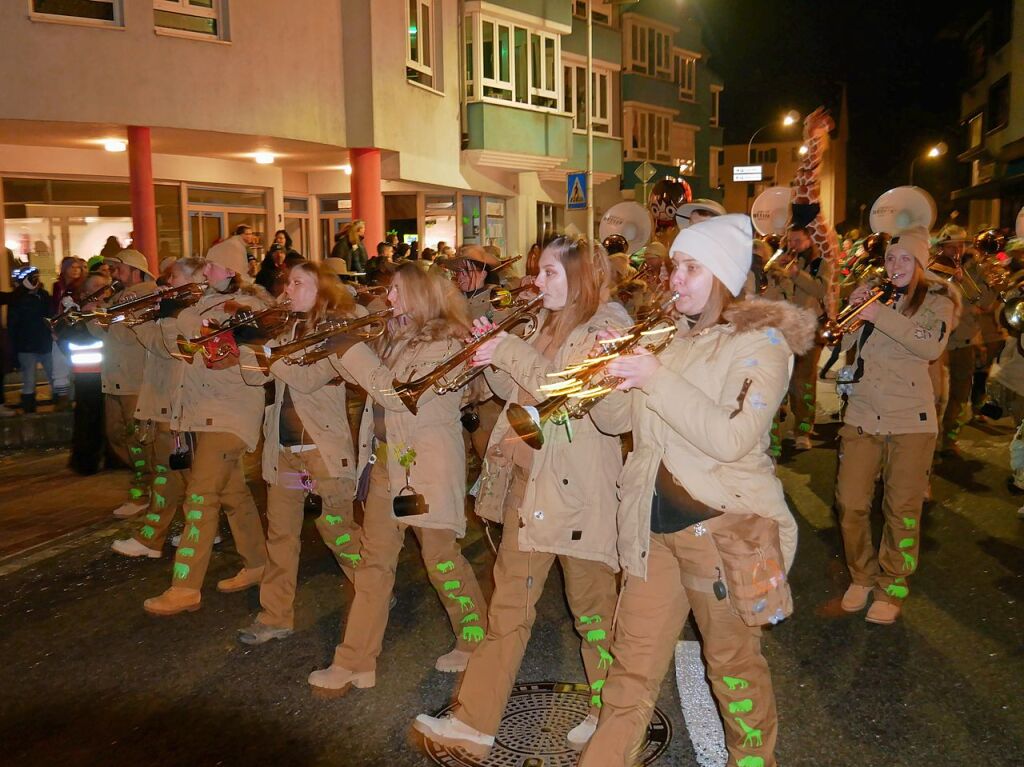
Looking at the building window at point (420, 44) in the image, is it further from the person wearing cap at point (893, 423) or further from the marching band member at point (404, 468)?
the marching band member at point (404, 468)

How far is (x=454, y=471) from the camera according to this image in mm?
4508

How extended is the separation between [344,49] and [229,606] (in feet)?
47.0

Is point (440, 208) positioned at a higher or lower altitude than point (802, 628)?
higher

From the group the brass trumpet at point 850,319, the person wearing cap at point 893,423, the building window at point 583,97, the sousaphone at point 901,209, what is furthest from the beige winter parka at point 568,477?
the building window at point 583,97

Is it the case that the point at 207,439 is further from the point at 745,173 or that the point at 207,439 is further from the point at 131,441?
the point at 745,173

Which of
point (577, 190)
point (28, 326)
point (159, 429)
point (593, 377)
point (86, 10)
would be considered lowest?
point (159, 429)

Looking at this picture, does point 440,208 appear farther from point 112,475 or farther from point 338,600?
point 338,600

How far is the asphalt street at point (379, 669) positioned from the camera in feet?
13.2

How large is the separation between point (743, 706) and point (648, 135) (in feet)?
114

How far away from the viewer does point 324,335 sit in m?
4.78

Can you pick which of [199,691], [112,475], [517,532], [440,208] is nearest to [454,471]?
[517,532]

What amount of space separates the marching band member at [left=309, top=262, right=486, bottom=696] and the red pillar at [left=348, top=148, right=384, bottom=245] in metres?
14.1

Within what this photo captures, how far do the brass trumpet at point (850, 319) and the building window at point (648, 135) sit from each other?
1205 inches

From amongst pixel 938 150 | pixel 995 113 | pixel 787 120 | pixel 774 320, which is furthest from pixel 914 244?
pixel 938 150
